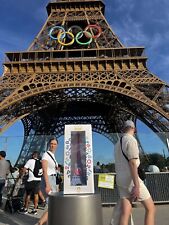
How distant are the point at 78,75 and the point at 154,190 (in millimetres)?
16387

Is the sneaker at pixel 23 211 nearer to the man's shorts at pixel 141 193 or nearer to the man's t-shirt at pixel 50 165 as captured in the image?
the man's t-shirt at pixel 50 165

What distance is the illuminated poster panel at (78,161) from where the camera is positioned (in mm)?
4793

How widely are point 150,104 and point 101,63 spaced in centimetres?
593

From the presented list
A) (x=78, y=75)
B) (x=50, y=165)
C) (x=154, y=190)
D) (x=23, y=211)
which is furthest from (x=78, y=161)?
(x=78, y=75)

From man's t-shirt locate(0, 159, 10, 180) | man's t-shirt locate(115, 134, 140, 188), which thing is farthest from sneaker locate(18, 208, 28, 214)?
man's t-shirt locate(115, 134, 140, 188)

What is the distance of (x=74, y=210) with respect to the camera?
4.47 metres

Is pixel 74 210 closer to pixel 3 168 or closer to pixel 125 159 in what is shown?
pixel 125 159

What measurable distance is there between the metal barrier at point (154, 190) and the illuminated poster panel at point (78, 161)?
15.4 feet

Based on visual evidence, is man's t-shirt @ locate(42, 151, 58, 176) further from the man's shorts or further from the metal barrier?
the metal barrier

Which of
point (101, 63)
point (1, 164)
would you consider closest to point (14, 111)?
point (101, 63)

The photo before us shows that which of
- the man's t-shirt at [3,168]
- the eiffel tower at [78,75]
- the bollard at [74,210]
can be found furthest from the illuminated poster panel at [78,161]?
the eiffel tower at [78,75]

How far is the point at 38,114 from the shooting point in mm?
32750

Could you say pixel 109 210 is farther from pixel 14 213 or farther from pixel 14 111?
pixel 14 111

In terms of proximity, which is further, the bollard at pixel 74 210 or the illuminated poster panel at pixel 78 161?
the illuminated poster panel at pixel 78 161
